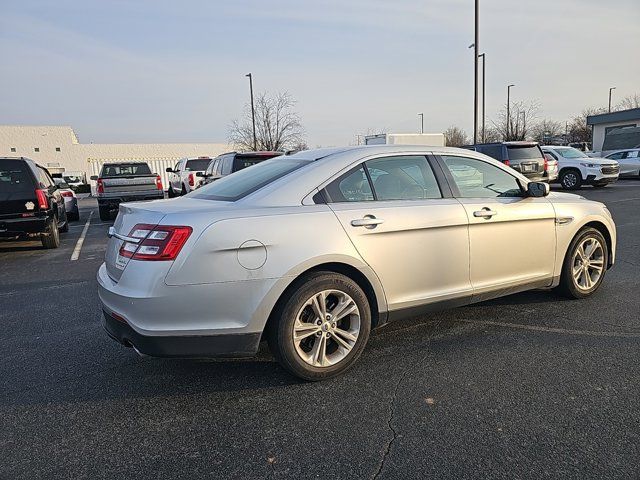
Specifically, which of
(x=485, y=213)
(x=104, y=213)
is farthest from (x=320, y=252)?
(x=104, y=213)

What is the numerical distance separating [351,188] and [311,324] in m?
1.06

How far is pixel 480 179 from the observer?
4348 millimetres

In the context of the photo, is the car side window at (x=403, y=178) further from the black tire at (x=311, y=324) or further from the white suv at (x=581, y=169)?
the white suv at (x=581, y=169)

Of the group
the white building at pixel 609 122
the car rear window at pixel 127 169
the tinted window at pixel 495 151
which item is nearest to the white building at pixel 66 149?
the white building at pixel 609 122

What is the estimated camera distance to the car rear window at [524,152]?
14.8 m

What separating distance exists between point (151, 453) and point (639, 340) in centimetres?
370

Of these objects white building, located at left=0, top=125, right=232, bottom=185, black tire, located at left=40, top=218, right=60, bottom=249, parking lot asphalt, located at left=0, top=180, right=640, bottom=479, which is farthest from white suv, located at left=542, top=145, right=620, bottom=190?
white building, located at left=0, top=125, right=232, bottom=185

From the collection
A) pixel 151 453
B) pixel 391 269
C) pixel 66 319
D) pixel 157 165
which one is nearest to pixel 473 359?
pixel 391 269

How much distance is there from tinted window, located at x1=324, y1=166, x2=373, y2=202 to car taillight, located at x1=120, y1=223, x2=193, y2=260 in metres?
1.10

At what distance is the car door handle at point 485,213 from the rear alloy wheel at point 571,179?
55.9ft

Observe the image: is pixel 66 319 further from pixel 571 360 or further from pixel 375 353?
pixel 571 360

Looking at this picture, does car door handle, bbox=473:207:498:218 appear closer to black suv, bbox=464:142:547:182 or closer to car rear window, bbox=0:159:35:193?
car rear window, bbox=0:159:35:193

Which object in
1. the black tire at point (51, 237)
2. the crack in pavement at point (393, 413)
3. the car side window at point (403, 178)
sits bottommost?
the crack in pavement at point (393, 413)

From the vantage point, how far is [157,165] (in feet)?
125
